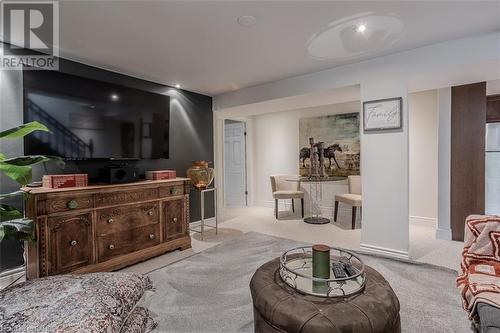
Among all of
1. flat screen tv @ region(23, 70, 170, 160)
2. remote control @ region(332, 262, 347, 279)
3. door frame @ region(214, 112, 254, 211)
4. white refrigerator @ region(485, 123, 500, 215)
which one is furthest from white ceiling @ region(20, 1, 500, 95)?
white refrigerator @ region(485, 123, 500, 215)

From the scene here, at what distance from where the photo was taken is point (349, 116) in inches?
185

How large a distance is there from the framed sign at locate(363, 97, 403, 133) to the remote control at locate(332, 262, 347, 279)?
6.45ft

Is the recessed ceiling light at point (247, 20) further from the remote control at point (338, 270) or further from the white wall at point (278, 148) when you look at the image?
the white wall at point (278, 148)

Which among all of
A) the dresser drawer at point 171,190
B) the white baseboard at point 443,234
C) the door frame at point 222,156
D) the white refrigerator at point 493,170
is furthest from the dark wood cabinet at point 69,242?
the white refrigerator at point 493,170

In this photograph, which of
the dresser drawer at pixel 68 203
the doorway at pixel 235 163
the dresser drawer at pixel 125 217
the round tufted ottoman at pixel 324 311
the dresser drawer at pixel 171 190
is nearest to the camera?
the round tufted ottoman at pixel 324 311

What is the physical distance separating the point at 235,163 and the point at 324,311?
5.14m

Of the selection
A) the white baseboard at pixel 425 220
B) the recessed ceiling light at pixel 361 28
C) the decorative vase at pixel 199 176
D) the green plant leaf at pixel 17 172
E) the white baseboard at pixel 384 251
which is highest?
the recessed ceiling light at pixel 361 28

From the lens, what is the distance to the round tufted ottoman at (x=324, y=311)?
107cm

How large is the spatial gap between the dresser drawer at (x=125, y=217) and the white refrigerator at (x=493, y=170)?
196 inches

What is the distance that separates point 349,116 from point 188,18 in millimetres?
3488

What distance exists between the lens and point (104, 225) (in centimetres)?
256

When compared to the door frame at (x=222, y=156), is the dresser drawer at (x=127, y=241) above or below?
below

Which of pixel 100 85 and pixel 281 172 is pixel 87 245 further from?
pixel 281 172

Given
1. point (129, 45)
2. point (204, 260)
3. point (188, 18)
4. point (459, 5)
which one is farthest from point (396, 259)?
point (129, 45)
